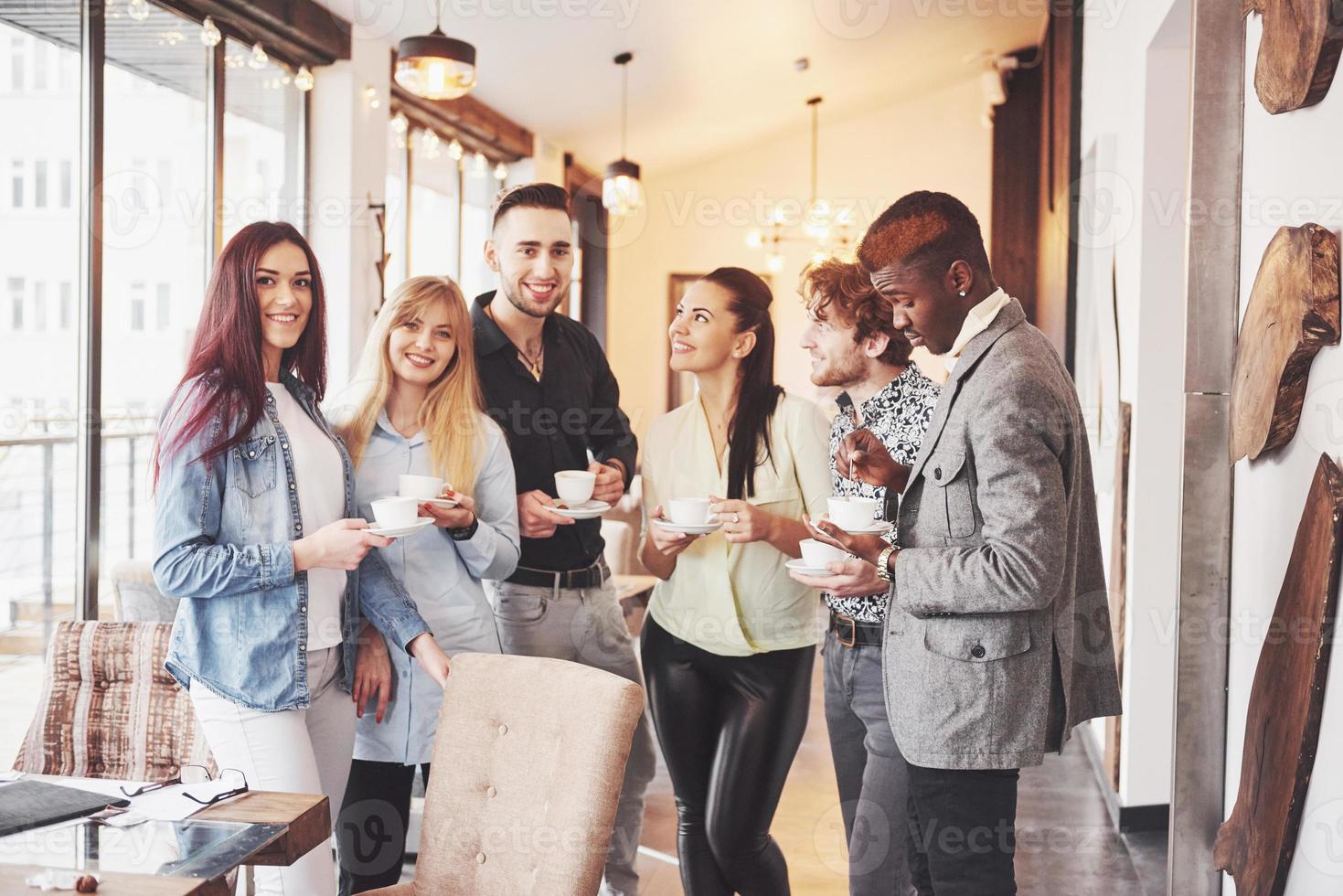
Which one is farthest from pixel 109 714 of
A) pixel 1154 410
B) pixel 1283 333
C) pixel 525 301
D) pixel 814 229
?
pixel 814 229

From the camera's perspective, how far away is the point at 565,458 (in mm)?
2688

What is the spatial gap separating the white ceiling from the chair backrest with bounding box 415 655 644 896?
4.36 metres

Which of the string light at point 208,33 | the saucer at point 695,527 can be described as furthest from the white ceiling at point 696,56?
the saucer at point 695,527

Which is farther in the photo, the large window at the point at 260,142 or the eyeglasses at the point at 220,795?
the large window at the point at 260,142

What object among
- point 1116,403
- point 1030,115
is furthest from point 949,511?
point 1030,115

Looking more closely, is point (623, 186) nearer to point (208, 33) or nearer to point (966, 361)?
point (208, 33)

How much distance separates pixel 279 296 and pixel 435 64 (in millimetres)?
2534

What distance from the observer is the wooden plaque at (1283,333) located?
64.0 inches

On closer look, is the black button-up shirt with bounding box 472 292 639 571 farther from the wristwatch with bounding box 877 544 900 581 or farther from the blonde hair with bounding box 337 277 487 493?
the wristwatch with bounding box 877 544 900 581

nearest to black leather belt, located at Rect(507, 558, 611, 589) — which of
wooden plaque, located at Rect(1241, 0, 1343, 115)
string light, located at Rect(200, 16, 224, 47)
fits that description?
wooden plaque, located at Rect(1241, 0, 1343, 115)

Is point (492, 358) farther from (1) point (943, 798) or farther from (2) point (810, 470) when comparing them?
(1) point (943, 798)

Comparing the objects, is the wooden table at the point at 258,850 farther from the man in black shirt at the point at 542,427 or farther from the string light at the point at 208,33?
the string light at the point at 208,33

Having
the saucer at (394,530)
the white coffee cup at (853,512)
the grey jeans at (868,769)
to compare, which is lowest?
the grey jeans at (868,769)

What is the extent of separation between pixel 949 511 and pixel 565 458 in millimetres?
1183
